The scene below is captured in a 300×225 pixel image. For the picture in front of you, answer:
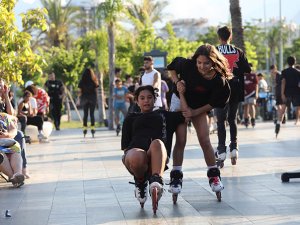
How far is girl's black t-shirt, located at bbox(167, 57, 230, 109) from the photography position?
30.7 feet

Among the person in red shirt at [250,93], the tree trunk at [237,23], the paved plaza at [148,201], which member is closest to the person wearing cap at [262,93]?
the tree trunk at [237,23]

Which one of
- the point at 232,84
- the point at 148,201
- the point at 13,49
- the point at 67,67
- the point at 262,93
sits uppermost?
the point at 13,49

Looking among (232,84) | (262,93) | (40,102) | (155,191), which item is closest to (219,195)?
(155,191)

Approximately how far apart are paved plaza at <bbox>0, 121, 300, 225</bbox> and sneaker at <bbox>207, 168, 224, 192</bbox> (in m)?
0.16

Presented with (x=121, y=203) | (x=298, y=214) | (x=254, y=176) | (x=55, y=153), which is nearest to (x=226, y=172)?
(x=254, y=176)

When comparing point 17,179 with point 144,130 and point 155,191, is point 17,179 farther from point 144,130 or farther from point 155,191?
point 155,191

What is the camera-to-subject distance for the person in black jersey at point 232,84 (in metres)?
12.6

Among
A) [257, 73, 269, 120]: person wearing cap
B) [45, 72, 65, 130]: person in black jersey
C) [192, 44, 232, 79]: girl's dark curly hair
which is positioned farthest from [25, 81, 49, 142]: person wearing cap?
[192, 44, 232, 79]: girl's dark curly hair

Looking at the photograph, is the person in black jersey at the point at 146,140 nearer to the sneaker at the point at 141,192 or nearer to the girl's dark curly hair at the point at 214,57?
the sneaker at the point at 141,192

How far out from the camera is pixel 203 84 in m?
9.38

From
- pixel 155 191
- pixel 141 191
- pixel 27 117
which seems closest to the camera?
pixel 155 191

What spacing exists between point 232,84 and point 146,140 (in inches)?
155

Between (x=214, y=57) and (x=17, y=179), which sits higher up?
(x=214, y=57)

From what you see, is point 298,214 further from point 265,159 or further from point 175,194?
point 265,159
